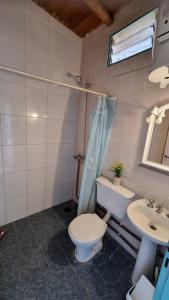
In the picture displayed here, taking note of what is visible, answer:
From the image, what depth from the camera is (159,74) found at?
103 centimetres

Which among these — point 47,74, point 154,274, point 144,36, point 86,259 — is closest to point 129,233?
A: point 154,274

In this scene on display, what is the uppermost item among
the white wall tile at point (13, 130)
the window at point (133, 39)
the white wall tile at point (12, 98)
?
the window at point (133, 39)

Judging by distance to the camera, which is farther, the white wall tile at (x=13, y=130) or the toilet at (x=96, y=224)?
the white wall tile at (x=13, y=130)

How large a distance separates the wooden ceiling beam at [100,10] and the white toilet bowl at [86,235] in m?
2.17

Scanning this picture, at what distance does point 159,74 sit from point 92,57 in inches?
46.1

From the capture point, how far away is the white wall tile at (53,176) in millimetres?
2113

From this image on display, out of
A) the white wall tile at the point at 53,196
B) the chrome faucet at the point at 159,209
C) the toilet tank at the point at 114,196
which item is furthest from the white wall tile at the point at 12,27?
the chrome faucet at the point at 159,209

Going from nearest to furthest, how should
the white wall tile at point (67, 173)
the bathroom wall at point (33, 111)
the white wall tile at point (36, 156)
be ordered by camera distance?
the bathroom wall at point (33, 111), the white wall tile at point (36, 156), the white wall tile at point (67, 173)

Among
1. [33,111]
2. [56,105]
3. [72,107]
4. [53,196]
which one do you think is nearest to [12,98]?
[33,111]

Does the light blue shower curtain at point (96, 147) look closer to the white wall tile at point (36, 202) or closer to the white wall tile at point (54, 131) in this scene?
the white wall tile at point (54, 131)

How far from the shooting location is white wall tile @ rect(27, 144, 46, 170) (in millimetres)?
1853

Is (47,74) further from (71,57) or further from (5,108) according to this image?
(5,108)

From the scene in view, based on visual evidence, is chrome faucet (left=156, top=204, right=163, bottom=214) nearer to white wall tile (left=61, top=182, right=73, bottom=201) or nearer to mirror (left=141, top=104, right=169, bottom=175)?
mirror (left=141, top=104, right=169, bottom=175)

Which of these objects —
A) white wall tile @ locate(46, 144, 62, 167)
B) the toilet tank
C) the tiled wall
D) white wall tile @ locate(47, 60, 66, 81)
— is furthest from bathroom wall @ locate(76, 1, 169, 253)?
white wall tile @ locate(46, 144, 62, 167)
